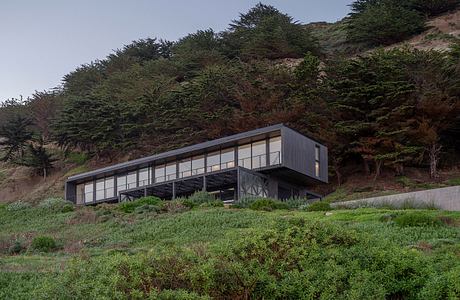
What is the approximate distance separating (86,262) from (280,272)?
3.45 metres

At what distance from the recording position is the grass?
12.7 meters

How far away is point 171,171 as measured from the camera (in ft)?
126

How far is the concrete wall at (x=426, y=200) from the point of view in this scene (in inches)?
965

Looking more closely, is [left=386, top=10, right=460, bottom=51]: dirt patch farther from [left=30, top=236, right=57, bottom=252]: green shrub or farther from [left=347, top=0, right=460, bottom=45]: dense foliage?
[left=30, top=236, right=57, bottom=252]: green shrub

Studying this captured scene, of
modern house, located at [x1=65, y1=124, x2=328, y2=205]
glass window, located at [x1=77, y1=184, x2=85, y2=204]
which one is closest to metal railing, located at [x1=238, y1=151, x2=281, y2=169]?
modern house, located at [x1=65, y1=124, x2=328, y2=205]

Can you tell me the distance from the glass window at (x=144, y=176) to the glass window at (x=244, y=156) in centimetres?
722

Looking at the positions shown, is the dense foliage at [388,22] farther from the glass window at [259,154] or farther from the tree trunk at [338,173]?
the glass window at [259,154]

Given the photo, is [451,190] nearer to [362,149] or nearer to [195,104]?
[362,149]

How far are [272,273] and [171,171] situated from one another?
91.6 ft

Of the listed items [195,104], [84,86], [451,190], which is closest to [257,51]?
[195,104]

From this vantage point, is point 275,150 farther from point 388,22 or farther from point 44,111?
point 44,111

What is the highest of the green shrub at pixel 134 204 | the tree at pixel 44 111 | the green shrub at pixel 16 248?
the tree at pixel 44 111

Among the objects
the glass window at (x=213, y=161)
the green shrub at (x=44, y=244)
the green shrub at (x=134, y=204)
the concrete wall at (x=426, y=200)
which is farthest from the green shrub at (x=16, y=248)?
the glass window at (x=213, y=161)

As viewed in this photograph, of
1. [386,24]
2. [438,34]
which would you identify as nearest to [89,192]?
[386,24]
